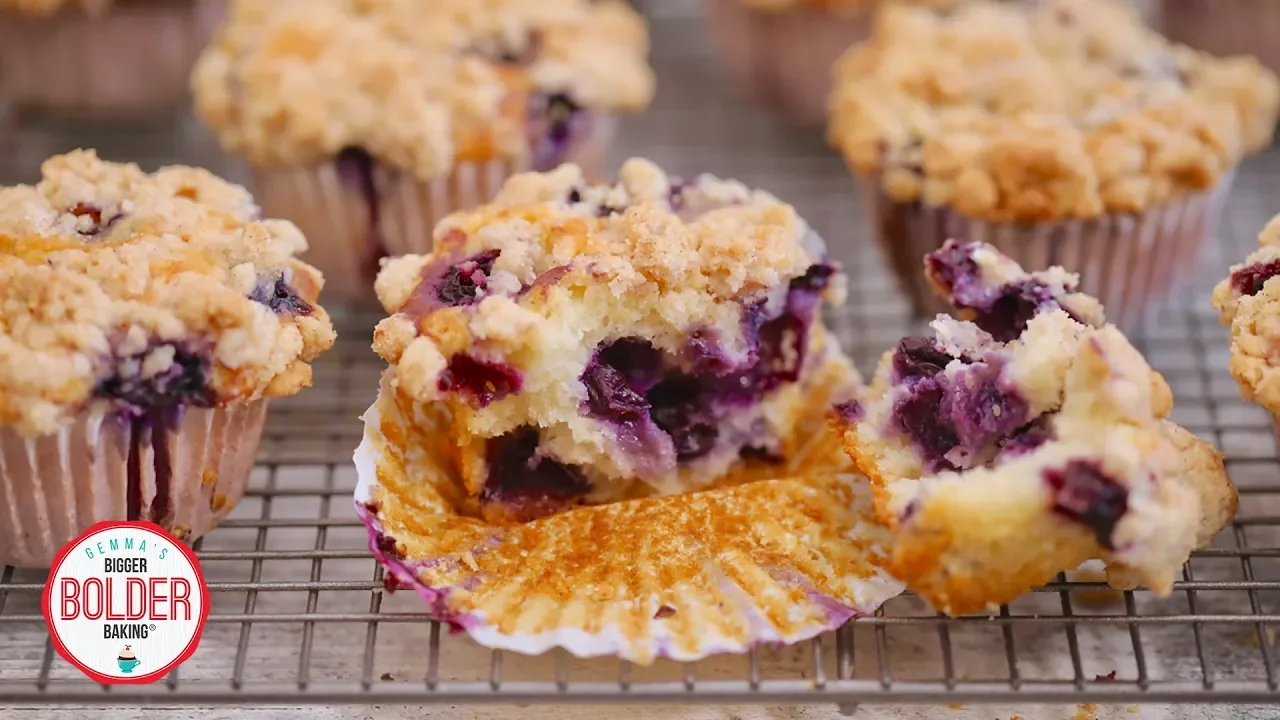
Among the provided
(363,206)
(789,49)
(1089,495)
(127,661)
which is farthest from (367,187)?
(1089,495)

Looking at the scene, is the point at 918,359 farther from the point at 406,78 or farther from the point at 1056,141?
the point at 406,78

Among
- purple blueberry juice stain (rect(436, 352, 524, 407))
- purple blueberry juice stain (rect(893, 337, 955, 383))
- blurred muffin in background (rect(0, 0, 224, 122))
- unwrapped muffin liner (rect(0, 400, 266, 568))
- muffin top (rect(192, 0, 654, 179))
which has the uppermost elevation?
blurred muffin in background (rect(0, 0, 224, 122))

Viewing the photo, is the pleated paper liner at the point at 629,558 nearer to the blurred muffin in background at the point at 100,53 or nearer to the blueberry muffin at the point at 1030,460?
the blueberry muffin at the point at 1030,460

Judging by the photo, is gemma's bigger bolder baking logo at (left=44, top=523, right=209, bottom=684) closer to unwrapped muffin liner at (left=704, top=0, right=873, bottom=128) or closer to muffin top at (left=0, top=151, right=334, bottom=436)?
muffin top at (left=0, top=151, right=334, bottom=436)

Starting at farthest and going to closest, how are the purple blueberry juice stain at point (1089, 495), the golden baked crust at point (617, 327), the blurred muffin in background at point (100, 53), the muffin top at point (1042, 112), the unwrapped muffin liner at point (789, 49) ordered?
the unwrapped muffin liner at point (789, 49) < the blurred muffin in background at point (100, 53) < the muffin top at point (1042, 112) < the golden baked crust at point (617, 327) < the purple blueberry juice stain at point (1089, 495)

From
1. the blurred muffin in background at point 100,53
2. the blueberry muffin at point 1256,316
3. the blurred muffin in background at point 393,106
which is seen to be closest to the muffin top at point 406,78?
the blurred muffin in background at point 393,106

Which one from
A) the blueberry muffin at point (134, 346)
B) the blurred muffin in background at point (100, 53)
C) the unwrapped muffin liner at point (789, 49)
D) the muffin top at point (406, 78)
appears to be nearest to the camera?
the blueberry muffin at point (134, 346)

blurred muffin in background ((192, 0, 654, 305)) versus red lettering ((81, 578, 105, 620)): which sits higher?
blurred muffin in background ((192, 0, 654, 305))

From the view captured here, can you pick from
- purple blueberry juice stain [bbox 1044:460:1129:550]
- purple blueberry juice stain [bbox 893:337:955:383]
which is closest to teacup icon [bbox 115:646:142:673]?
purple blueberry juice stain [bbox 893:337:955:383]
